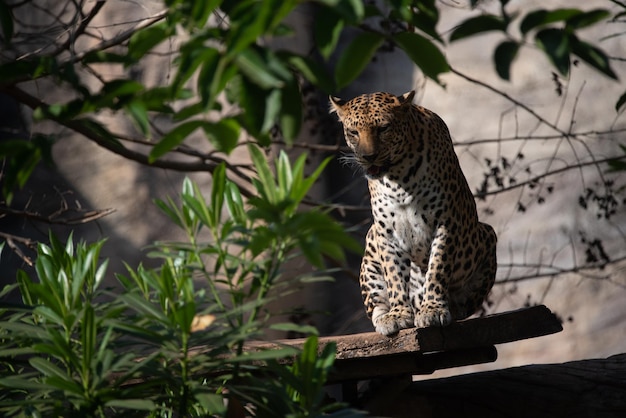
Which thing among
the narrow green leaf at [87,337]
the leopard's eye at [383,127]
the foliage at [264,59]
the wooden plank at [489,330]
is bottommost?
the narrow green leaf at [87,337]

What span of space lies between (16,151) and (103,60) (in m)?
0.23

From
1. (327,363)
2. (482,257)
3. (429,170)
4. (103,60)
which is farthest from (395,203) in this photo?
(103,60)

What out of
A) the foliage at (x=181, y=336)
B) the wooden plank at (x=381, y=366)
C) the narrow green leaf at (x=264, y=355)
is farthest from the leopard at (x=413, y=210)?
the narrow green leaf at (x=264, y=355)

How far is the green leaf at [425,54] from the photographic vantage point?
1383 mm

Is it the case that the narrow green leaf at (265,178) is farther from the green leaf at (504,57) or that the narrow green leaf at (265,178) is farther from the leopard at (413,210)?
the leopard at (413,210)

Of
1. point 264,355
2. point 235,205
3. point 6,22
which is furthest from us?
point 235,205

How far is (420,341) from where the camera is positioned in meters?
3.21

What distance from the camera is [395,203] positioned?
356 centimetres

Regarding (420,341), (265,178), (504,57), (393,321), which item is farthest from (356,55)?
(393,321)

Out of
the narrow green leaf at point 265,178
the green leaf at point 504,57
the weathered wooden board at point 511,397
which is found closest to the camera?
the green leaf at point 504,57

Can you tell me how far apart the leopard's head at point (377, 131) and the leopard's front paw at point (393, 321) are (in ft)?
1.79

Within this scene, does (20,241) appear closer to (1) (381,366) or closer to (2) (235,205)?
(1) (381,366)

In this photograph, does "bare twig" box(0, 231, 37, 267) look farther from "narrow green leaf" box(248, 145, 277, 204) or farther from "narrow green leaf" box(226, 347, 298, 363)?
"narrow green leaf" box(226, 347, 298, 363)

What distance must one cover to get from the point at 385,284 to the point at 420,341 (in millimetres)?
599
